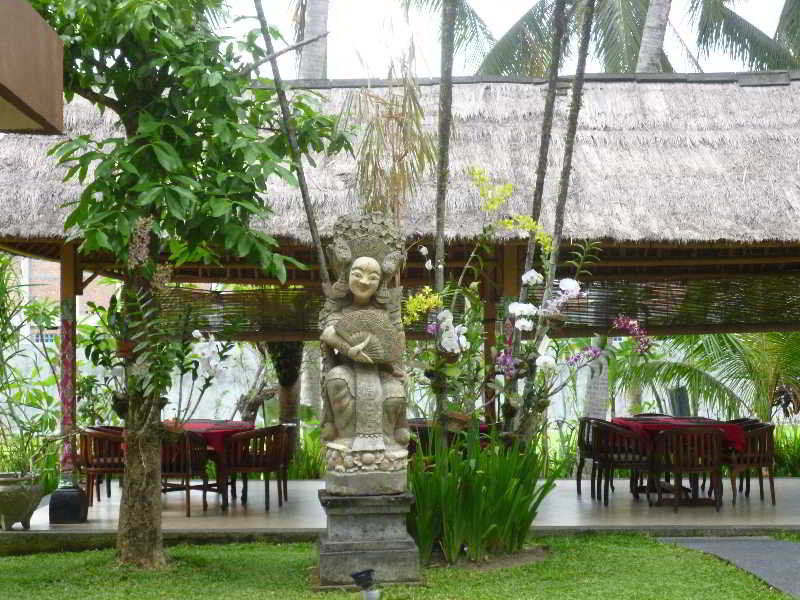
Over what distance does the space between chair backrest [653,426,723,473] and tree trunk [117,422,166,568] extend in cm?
352

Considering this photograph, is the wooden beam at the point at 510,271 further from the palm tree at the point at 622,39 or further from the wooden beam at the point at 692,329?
the palm tree at the point at 622,39

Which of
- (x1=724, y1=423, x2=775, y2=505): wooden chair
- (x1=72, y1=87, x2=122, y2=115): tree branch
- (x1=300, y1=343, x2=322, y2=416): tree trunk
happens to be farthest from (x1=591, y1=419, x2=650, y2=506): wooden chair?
(x1=300, y1=343, x2=322, y2=416): tree trunk

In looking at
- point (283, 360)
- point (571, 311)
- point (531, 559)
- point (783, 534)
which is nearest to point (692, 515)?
point (783, 534)

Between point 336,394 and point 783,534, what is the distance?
10.5 ft

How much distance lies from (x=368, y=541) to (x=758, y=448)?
3653mm

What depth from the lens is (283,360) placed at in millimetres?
11195

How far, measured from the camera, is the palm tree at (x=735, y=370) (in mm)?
11664

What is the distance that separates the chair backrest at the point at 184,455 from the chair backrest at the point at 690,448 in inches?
126

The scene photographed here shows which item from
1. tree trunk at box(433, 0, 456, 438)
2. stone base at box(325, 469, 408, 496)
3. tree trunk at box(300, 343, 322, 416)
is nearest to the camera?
stone base at box(325, 469, 408, 496)

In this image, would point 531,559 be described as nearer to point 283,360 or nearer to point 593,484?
point 593,484

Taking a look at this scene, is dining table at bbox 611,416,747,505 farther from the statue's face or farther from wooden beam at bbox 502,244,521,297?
the statue's face

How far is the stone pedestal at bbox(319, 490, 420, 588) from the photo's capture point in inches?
202

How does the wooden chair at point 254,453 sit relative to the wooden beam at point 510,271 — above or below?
below

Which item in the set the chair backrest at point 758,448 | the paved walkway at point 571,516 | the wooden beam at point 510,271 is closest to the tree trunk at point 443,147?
the paved walkway at point 571,516
